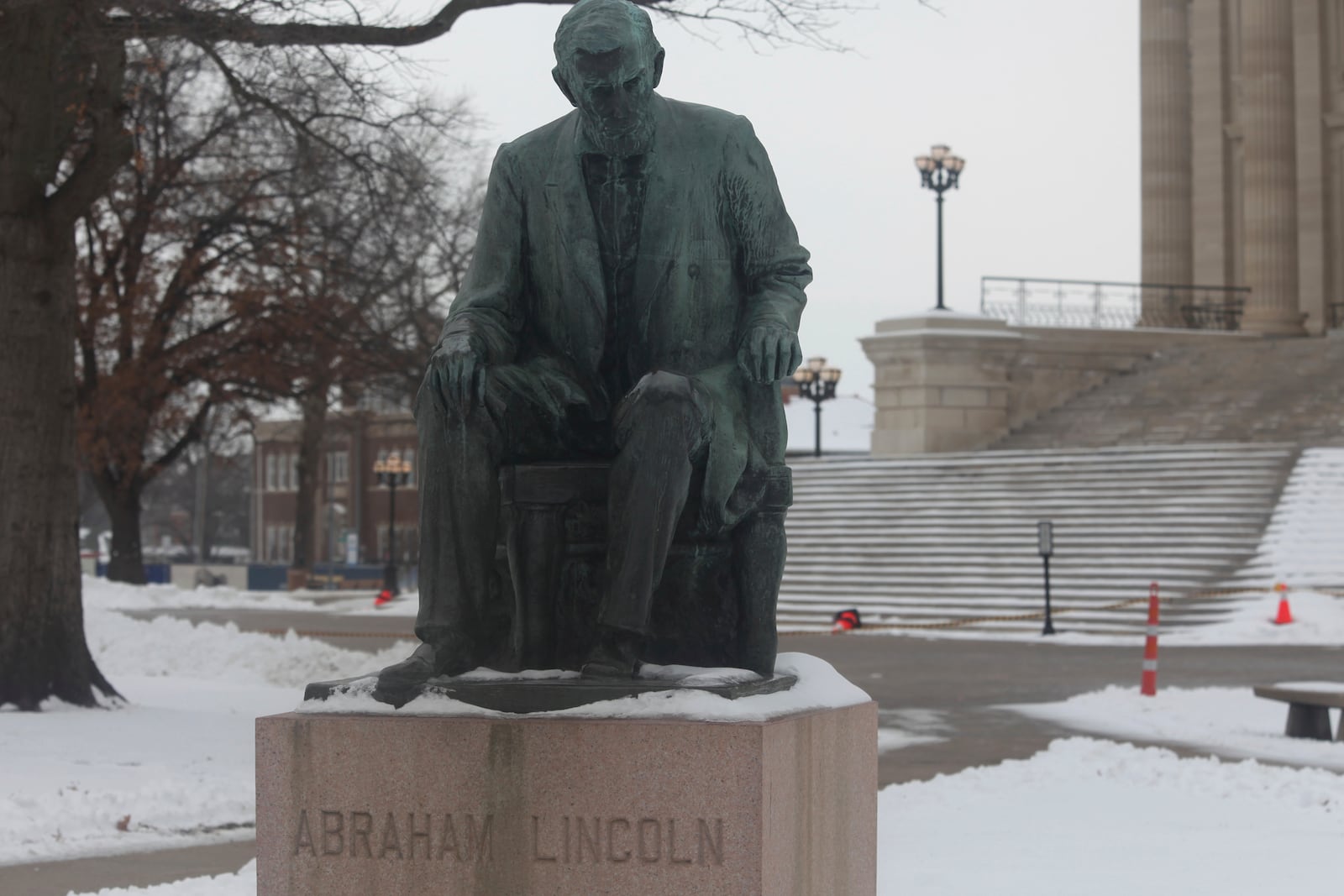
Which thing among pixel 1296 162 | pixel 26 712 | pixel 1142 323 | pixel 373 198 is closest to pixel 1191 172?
pixel 1296 162

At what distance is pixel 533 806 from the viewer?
4934 mm

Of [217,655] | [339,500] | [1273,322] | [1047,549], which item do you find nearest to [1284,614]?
[1047,549]

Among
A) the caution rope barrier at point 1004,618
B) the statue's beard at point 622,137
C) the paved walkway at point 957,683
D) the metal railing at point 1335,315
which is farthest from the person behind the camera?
the metal railing at point 1335,315

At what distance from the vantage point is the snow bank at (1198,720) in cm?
1341

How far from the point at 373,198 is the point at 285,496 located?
264 ft

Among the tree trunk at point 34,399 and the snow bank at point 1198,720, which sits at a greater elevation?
the tree trunk at point 34,399

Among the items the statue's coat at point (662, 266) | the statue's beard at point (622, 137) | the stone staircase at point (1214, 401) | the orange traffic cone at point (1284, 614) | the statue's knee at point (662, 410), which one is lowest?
the orange traffic cone at point (1284, 614)

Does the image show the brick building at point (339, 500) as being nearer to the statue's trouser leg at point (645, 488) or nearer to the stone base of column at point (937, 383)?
the stone base of column at point (937, 383)

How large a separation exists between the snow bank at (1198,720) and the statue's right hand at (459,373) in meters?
Result: 9.04

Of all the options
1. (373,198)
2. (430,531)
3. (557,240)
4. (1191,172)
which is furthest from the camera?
(1191,172)

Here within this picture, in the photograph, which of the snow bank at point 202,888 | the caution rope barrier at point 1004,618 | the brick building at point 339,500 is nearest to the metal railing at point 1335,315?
the caution rope barrier at point 1004,618

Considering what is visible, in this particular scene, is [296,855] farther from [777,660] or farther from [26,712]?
[26,712]

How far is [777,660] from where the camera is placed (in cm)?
606

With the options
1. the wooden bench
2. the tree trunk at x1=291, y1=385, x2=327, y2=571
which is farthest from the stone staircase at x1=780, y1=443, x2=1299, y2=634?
the tree trunk at x1=291, y1=385, x2=327, y2=571
